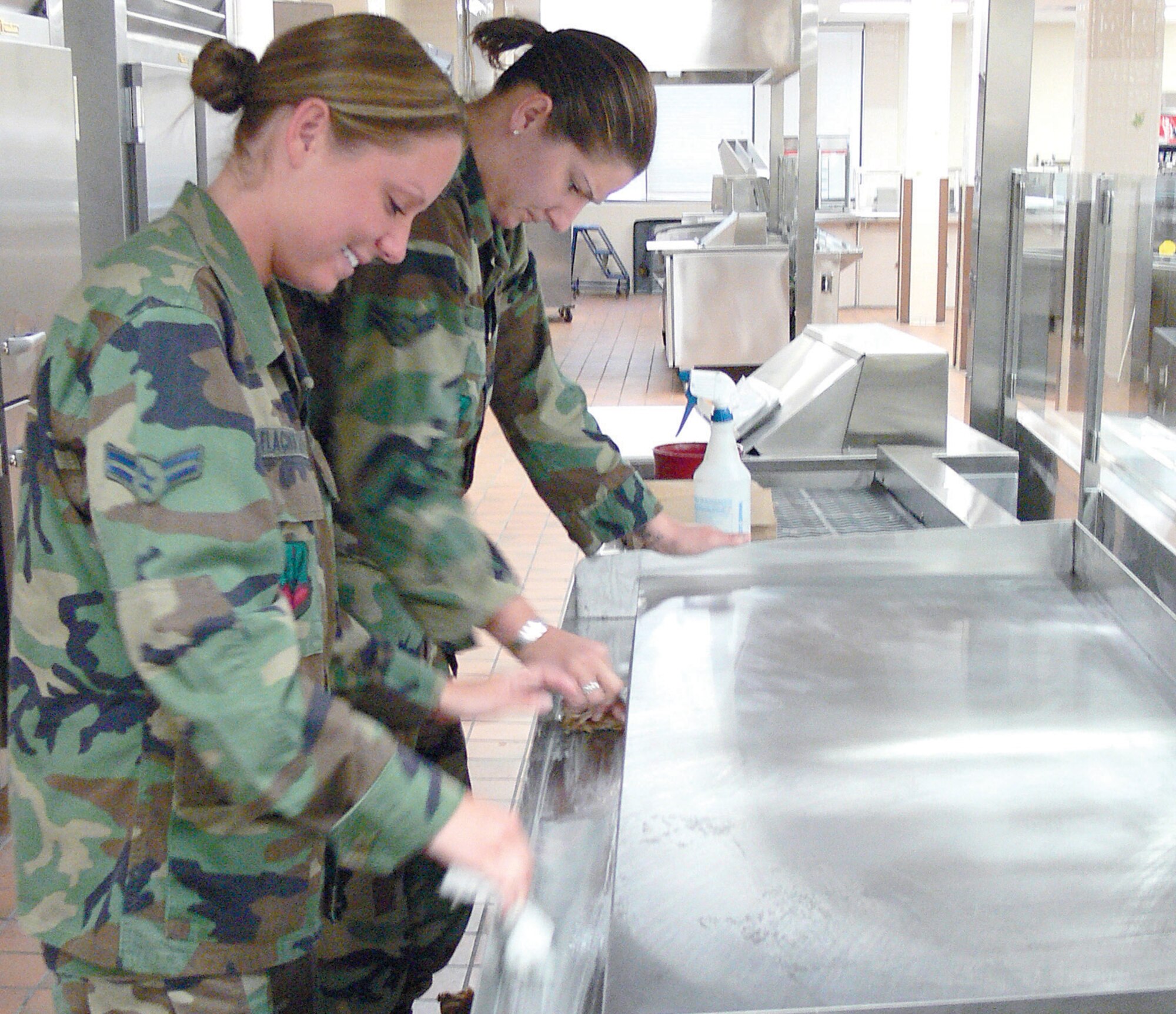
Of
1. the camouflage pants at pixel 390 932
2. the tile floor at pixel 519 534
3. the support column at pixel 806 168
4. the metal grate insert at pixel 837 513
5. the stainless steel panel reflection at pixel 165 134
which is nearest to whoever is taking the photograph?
the camouflage pants at pixel 390 932

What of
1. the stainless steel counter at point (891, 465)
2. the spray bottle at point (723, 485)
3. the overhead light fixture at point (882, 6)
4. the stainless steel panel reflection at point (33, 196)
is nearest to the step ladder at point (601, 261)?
the overhead light fixture at point (882, 6)

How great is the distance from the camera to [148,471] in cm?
88

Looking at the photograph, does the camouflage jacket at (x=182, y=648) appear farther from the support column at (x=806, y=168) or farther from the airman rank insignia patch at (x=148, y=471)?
the support column at (x=806, y=168)

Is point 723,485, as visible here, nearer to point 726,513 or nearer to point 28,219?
point 726,513

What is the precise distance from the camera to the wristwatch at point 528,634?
54.7 inches

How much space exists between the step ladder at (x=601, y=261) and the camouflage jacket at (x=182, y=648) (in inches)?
540

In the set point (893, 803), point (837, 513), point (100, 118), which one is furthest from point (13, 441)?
point (893, 803)

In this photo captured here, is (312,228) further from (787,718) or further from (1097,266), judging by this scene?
(1097,266)

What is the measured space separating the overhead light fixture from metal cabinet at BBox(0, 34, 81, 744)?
37.7 ft

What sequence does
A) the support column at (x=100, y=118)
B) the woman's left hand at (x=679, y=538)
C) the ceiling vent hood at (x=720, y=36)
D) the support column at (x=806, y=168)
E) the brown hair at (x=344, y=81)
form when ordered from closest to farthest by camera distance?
the brown hair at (x=344, y=81), the woman's left hand at (x=679, y=538), the support column at (x=100, y=118), the ceiling vent hood at (x=720, y=36), the support column at (x=806, y=168)

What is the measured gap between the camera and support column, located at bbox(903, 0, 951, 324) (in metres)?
11.4

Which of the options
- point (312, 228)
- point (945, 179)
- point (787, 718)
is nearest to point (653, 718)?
point (787, 718)

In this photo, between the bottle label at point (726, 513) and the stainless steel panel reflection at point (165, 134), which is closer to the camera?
the bottle label at point (726, 513)

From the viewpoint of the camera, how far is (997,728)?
1.27 meters
